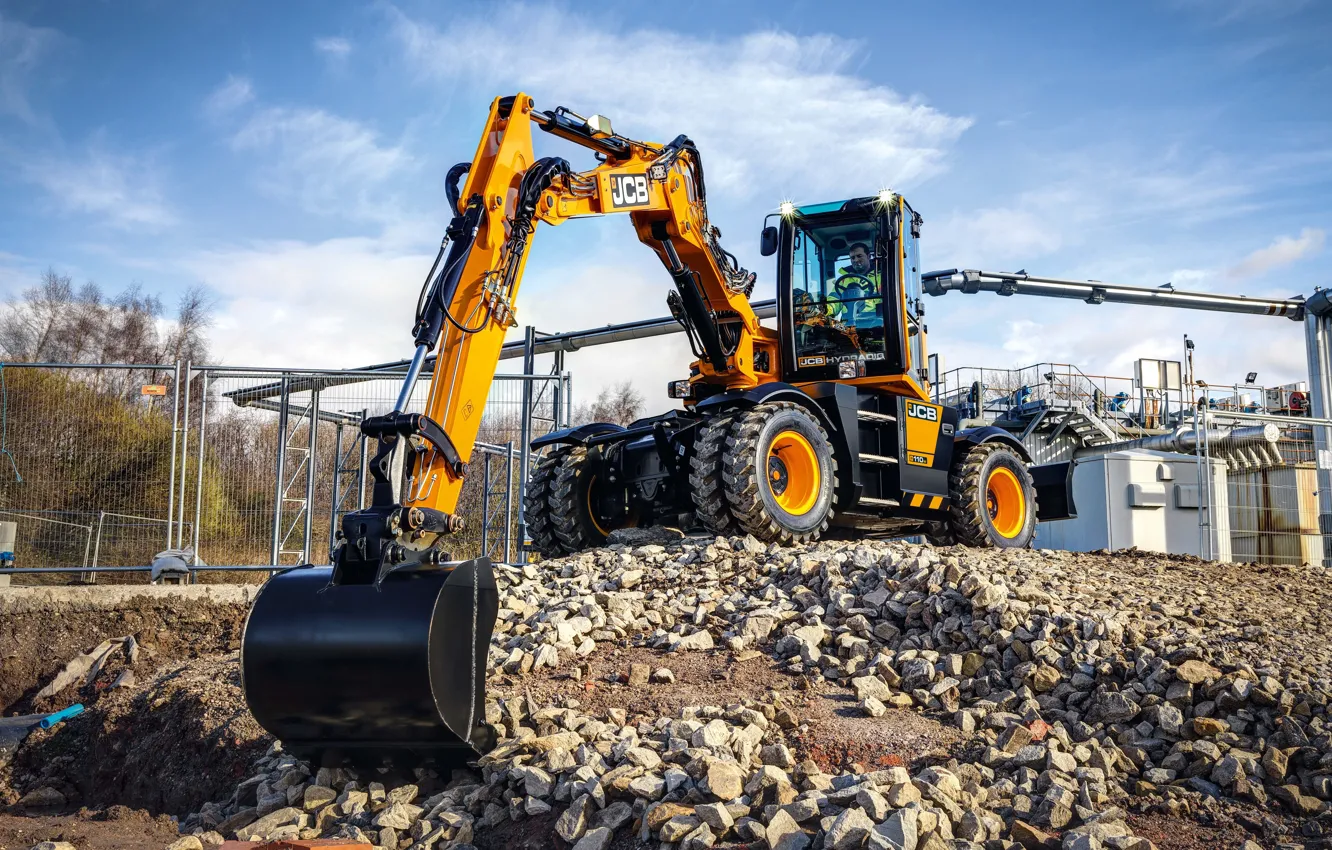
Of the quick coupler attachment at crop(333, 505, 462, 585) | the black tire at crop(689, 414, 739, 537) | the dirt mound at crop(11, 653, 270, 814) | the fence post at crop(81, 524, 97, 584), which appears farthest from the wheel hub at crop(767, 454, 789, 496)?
the fence post at crop(81, 524, 97, 584)

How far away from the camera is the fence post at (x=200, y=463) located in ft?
31.7

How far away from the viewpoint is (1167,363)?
3191 cm

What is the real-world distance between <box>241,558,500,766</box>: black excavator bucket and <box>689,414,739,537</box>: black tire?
341cm

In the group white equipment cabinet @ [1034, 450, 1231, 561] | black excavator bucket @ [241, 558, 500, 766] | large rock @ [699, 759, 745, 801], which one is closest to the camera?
large rock @ [699, 759, 745, 801]

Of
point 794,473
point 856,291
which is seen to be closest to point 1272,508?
point 856,291

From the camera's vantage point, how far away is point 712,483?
302 inches

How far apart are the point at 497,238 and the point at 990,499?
253 inches

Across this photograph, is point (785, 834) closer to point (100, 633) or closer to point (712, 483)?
point (712, 483)

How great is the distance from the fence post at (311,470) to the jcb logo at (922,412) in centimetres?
553

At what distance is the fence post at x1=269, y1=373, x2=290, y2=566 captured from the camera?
32.0 feet

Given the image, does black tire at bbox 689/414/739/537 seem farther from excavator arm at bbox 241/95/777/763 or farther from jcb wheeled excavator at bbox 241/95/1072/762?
excavator arm at bbox 241/95/777/763

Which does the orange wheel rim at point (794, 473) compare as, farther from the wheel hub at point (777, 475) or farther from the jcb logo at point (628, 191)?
the jcb logo at point (628, 191)

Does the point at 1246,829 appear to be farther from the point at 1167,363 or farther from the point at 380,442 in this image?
the point at 1167,363

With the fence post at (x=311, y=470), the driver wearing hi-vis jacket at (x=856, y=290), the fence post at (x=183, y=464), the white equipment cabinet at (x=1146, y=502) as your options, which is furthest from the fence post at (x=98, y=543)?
the white equipment cabinet at (x=1146, y=502)
